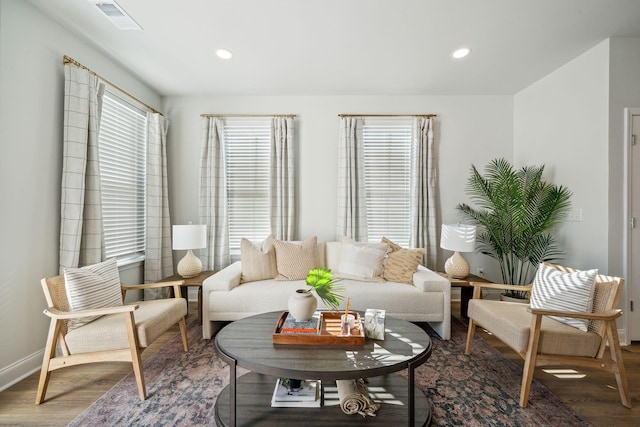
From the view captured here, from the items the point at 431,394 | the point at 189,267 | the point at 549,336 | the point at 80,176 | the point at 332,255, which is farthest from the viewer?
the point at 332,255

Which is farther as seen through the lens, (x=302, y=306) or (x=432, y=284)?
(x=432, y=284)

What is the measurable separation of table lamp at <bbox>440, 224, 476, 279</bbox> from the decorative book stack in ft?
6.99

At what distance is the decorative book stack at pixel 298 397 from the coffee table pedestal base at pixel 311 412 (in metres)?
0.02

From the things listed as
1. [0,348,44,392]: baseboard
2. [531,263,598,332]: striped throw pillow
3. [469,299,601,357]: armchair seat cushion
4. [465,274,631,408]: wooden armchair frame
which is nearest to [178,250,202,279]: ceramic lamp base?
[0,348,44,392]: baseboard

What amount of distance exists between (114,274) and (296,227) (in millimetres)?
2113

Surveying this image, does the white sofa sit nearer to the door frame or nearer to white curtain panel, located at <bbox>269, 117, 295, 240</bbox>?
white curtain panel, located at <bbox>269, 117, 295, 240</bbox>

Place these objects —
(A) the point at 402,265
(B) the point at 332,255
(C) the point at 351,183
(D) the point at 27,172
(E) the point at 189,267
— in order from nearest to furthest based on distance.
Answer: (D) the point at 27,172, (A) the point at 402,265, (E) the point at 189,267, (B) the point at 332,255, (C) the point at 351,183

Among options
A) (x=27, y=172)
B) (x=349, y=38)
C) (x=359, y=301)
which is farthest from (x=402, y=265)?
(x=27, y=172)

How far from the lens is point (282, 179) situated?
12.6ft

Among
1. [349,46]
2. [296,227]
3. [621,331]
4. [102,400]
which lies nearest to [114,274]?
[102,400]

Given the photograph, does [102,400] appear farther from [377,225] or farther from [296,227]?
[377,225]

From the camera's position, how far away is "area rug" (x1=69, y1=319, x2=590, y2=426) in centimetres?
175

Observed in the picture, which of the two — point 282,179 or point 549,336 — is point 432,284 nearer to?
point 549,336

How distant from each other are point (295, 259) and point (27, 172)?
7.64 feet
